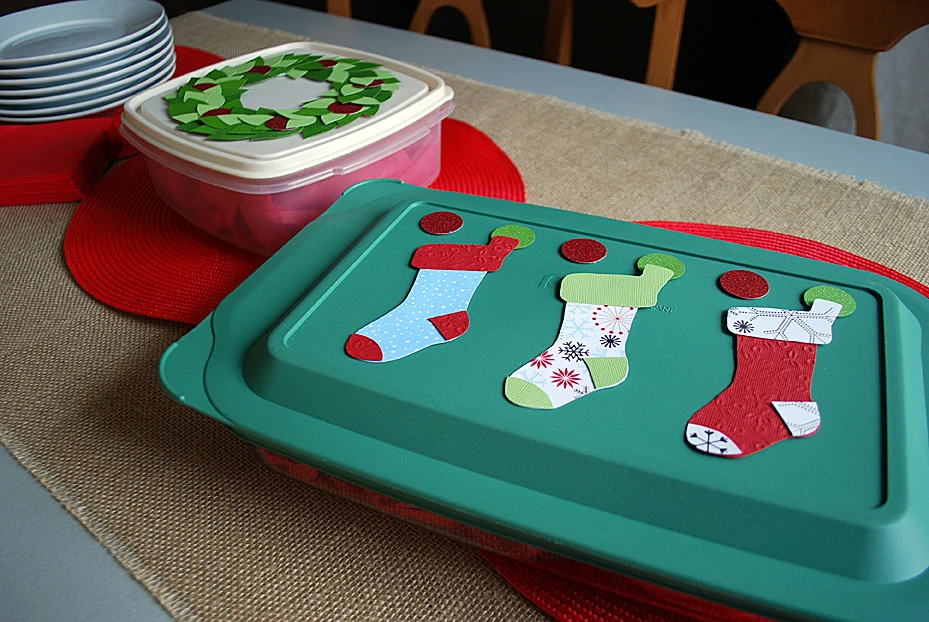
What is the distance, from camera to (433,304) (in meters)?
0.52

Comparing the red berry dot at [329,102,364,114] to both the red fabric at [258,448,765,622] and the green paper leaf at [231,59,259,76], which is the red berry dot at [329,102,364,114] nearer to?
the green paper leaf at [231,59,259,76]

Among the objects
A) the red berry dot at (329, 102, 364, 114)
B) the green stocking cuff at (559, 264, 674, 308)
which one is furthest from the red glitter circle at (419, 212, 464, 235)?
the red berry dot at (329, 102, 364, 114)

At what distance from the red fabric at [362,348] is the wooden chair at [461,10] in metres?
1.28

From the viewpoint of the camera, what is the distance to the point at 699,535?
389 mm

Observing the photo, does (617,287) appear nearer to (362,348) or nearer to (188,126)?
(362,348)

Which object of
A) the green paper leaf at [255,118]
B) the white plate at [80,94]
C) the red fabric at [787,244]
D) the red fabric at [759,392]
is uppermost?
the green paper leaf at [255,118]

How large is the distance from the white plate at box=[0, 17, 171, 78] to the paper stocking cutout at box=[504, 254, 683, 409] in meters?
0.72

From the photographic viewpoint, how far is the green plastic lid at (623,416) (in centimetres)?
38

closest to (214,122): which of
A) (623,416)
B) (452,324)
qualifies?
(452,324)

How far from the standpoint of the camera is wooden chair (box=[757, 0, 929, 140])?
1.25 meters

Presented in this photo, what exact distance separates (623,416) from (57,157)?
77 centimetres

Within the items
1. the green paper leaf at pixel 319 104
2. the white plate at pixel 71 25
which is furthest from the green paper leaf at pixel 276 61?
the white plate at pixel 71 25

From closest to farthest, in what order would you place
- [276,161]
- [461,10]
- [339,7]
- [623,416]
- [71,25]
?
Result: [623,416]
[276,161]
[71,25]
[339,7]
[461,10]

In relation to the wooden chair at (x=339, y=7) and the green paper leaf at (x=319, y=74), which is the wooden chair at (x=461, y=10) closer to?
the wooden chair at (x=339, y=7)
